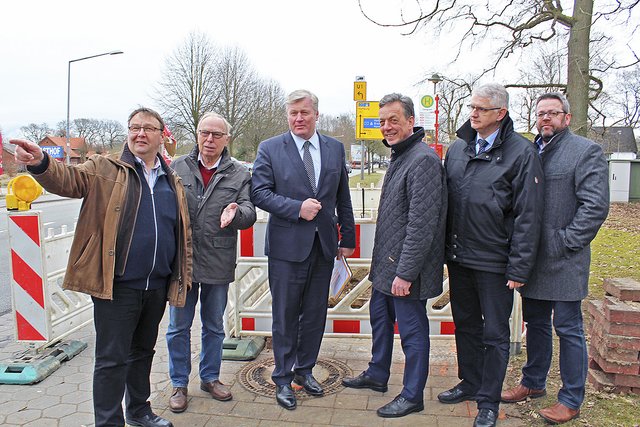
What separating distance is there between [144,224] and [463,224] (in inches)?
77.0

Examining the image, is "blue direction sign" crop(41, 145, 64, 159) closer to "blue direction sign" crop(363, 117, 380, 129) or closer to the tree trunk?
the tree trunk

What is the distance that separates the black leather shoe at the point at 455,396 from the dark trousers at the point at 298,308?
97 centimetres

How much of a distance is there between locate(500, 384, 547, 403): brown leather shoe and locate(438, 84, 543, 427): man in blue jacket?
1.03ft

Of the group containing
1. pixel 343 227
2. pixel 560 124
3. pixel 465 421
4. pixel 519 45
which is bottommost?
pixel 465 421

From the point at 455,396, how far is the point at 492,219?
135 cm

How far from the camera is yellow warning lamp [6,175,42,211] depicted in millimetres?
3955

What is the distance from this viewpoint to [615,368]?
336cm

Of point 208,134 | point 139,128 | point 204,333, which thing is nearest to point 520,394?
point 204,333

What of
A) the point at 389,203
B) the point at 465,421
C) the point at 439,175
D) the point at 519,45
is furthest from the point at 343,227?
the point at 519,45

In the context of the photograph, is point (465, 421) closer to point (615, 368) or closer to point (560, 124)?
point (615, 368)

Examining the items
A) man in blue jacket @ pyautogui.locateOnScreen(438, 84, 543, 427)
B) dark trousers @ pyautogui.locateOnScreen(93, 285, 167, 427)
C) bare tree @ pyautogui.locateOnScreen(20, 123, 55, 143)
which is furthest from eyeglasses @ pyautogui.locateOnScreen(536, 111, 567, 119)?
bare tree @ pyautogui.locateOnScreen(20, 123, 55, 143)

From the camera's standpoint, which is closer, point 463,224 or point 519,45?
point 463,224

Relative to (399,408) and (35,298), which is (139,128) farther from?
(399,408)

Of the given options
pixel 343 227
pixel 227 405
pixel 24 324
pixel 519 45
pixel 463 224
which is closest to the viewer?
pixel 463 224
